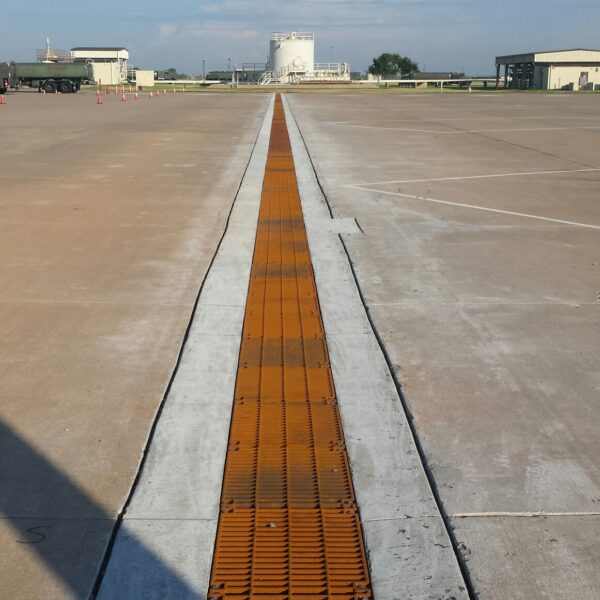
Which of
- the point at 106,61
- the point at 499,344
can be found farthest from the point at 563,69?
the point at 499,344

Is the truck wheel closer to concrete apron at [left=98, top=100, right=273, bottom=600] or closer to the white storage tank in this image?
the white storage tank

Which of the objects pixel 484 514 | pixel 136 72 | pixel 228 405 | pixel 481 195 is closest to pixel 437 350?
pixel 228 405

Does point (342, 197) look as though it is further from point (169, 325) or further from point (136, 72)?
point (136, 72)

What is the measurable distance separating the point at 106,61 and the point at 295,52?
23.3 metres

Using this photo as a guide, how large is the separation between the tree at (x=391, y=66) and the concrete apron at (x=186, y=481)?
449 feet

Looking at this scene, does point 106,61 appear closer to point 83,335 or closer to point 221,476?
point 83,335

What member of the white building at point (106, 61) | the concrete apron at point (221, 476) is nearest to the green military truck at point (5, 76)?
the white building at point (106, 61)

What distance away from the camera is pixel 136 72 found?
102062 mm

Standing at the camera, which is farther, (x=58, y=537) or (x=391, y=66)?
(x=391, y=66)

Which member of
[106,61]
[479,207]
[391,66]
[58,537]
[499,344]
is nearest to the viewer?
[58,537]

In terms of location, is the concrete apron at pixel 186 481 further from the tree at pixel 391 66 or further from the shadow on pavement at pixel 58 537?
the tree at pixel 391 66

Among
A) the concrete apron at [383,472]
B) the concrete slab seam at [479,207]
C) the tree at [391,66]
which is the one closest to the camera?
the concrete apron at [383,472]

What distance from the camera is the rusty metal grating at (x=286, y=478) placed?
3.16 m

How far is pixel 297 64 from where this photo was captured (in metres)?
105
